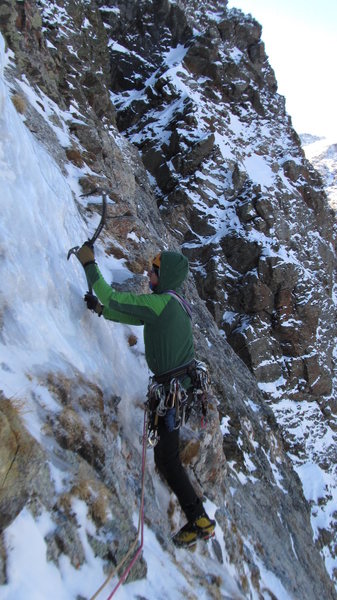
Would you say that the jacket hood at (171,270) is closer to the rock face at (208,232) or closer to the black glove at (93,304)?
the black glove at (93,304)

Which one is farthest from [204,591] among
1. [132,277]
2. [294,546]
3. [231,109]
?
[231,109]

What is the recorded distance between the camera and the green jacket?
404cm

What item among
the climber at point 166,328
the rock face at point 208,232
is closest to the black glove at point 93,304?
the climber at point 166,328

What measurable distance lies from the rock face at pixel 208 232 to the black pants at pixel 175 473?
1.13 ft

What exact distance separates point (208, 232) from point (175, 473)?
38.3 meters

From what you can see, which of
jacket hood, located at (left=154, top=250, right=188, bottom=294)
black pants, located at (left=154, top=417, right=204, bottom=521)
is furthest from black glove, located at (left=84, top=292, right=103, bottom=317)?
black pants, located at (left=154, top=417, right=204, bottom=521)

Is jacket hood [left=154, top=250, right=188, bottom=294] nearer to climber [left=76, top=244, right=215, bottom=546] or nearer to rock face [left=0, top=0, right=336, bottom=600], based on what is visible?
climber [left=76, top=244, right=215, bottom=546]

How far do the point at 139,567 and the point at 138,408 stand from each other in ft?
6.62

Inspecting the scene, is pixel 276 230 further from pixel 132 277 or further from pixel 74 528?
pixel 74 528

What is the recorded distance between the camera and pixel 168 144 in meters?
44.0

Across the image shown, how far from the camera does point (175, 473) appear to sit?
396 cm

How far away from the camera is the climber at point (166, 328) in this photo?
394 centimetres

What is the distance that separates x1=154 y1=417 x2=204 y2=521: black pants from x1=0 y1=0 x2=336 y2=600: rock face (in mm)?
346

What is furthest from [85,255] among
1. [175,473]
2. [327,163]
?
[327,163]
